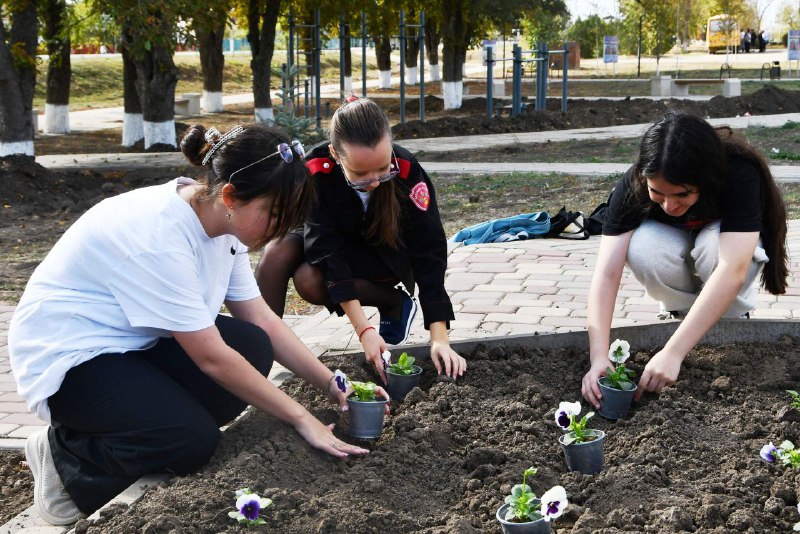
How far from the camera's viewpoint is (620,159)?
40.3 feet

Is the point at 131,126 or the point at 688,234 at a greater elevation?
the point at 131,126

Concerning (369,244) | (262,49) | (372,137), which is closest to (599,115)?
(262,49)

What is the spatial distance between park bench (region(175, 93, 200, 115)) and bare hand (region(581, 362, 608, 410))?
23.5 m

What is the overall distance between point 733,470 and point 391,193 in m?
1.58

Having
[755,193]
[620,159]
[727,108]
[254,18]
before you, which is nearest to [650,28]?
[727,108]

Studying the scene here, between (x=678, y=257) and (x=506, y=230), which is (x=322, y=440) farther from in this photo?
(x=506, y=230)

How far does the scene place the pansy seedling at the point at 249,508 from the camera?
2.29 m

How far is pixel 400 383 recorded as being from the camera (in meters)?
3.44

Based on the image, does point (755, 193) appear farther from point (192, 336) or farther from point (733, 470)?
point (192, 336)

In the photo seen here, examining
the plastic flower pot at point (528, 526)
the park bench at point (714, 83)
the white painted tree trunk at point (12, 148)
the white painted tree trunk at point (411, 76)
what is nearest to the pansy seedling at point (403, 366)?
the plastic flower pot at point (528, 526)

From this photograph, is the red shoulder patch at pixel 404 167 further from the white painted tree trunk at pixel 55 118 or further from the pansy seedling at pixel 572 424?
the white painted tree trunk at pixel 55 118

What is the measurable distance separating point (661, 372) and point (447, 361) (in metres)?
0.76

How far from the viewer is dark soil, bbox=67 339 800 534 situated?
2.43m

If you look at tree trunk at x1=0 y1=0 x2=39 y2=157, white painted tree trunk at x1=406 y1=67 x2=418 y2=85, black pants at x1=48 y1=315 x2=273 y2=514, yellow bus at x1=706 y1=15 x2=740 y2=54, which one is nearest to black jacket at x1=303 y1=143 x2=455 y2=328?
black pants at x1=48 y1=315 x2=273 y2=514
